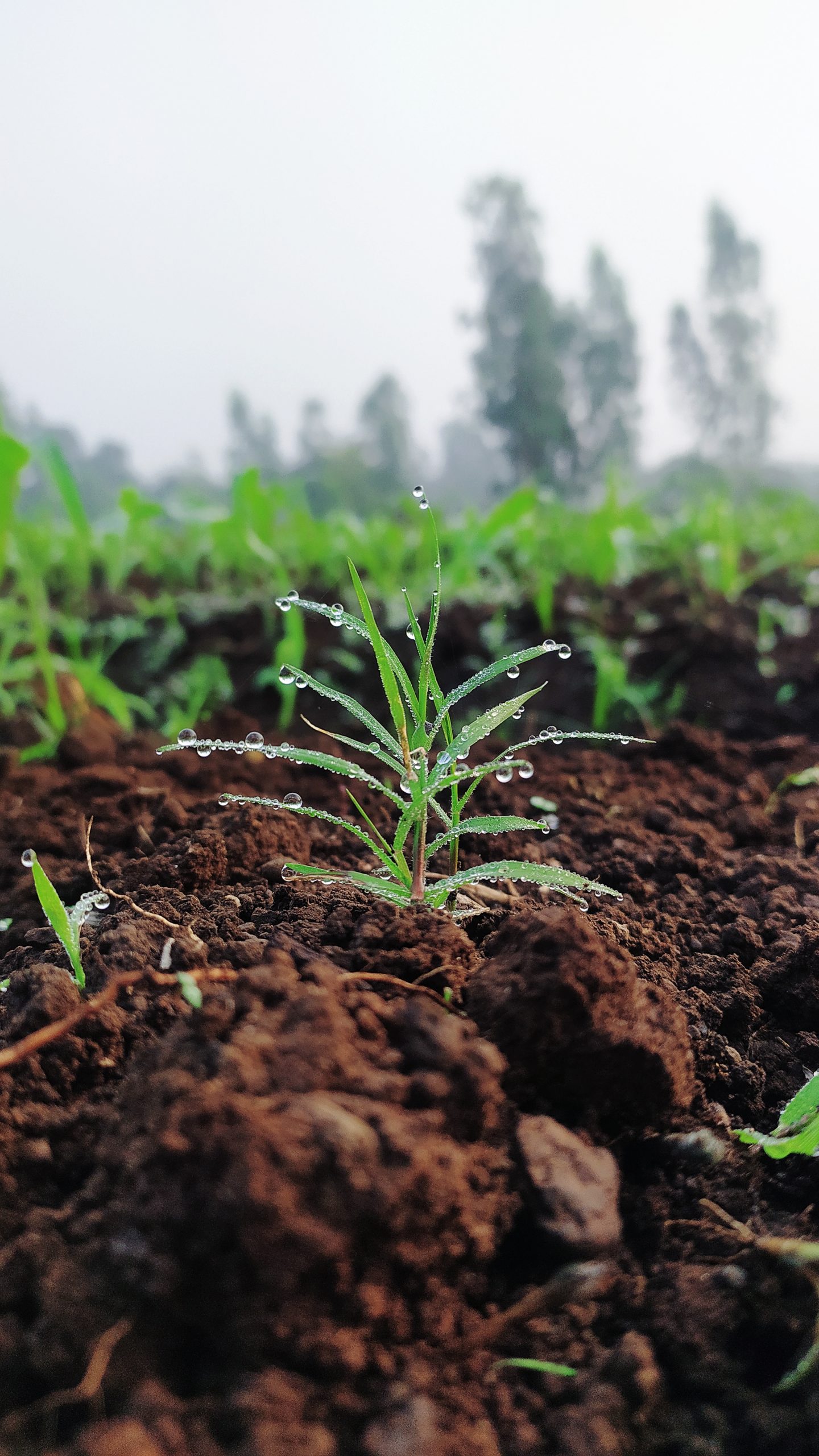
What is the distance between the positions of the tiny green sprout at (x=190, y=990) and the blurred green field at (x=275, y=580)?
1525 millimetres

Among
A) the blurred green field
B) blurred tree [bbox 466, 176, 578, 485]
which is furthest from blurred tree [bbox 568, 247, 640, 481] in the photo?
the blurred green field

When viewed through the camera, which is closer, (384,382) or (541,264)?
(541,264)

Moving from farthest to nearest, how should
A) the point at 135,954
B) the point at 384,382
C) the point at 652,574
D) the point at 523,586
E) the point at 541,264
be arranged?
the point at 384,382
the point at 541,264
the point at 652,574
the point at 523,586
the point at 135,954

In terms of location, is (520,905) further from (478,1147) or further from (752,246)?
(752,246)

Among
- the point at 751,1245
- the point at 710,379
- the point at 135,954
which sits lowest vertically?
the point at 751,1245

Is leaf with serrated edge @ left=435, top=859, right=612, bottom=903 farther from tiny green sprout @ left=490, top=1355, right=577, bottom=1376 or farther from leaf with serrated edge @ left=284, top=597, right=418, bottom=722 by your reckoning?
tiny green sprout @ left=490, top=1355, right=577, bottom=1376

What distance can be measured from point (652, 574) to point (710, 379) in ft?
111

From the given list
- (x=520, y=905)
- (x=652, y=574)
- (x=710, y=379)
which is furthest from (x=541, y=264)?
(x=520, y=905)

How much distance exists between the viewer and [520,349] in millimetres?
28297

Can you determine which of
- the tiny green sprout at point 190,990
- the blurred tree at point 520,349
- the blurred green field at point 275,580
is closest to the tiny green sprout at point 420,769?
the tiny green sprout at point 190,990

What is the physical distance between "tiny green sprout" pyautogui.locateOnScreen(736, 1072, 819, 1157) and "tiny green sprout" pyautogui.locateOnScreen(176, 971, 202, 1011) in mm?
540

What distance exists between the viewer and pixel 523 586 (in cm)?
305

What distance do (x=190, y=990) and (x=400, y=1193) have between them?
0.96 feet

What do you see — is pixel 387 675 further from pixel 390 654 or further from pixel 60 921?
pixel 60 921
